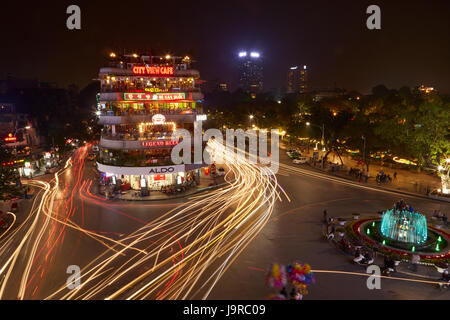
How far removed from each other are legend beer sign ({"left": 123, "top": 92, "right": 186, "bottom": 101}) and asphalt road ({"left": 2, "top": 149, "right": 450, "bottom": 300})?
13.3 meters

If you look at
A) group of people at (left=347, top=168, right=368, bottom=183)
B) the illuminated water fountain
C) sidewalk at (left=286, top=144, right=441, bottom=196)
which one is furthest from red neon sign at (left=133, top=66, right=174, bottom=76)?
the illuminated water fountain

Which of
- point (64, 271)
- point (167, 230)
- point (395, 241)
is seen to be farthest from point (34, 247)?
point (395, 241)

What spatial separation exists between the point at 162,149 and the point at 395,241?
2870 cm

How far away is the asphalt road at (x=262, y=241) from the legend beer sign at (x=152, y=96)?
13341 mm

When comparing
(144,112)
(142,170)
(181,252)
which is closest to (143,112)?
(144,112)

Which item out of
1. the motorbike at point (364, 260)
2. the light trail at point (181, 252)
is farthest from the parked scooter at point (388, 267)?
the light trail at point (181, 252)

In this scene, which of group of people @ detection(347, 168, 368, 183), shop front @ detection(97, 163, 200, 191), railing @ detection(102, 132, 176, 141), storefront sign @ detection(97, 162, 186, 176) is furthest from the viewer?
group of people @ detection(347, 168, 368, 183)

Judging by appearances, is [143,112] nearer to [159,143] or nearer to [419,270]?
[159,143]

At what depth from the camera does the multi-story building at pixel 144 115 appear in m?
37.0

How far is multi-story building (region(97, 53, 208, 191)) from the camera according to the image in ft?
121

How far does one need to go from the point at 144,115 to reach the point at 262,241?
25286 millimetres

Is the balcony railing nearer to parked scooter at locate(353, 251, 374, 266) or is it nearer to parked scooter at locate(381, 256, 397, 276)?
parked scooter at locate(353, 251, 374, 266)

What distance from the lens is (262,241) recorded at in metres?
22.4

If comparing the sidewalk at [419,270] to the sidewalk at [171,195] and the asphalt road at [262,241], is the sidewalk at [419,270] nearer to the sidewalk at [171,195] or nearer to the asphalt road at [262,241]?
the asphalt road at [262,241]
